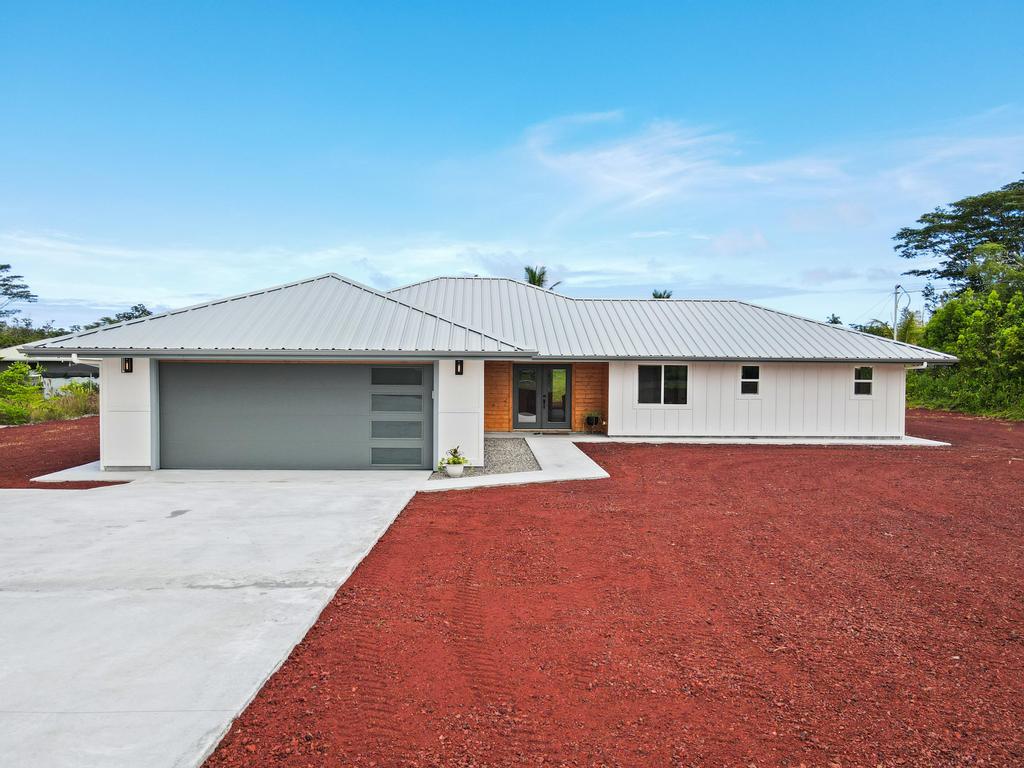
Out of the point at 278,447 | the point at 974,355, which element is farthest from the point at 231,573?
the point at 974,355

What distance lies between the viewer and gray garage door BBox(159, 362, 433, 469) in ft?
36.6

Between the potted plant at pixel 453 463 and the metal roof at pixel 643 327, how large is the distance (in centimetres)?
426

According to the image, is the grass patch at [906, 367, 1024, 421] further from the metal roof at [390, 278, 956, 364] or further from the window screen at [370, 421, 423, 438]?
the window screen at [370, 421, 423, 438]

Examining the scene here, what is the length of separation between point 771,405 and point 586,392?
513 cm

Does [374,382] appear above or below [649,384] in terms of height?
above

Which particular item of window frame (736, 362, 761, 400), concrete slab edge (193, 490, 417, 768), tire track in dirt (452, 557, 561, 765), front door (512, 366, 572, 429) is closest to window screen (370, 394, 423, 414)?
concrete slab edge (193, 490, 417, 768)

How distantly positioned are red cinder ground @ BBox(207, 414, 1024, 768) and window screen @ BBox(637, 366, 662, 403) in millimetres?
8226

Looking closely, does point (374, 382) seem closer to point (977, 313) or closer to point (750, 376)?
point (750, 376)

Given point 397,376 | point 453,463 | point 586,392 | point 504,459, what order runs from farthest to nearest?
point 586,392 < point 504,459 < point 397,376 < point 453,463

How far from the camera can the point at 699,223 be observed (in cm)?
2512

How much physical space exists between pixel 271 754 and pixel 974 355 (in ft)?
99.8

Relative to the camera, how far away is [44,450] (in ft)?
45.5

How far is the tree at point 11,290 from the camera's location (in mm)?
48469

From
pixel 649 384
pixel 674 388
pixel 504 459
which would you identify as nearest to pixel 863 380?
pixel 674 388
